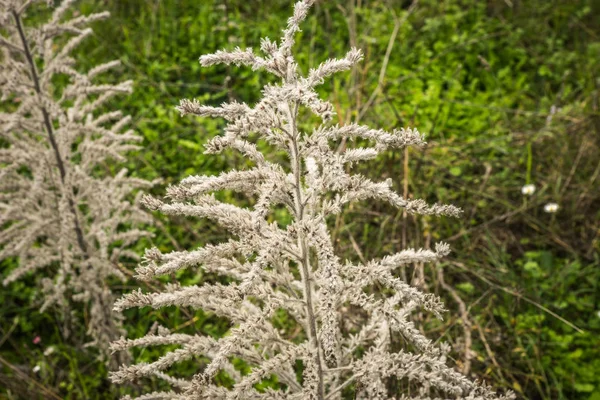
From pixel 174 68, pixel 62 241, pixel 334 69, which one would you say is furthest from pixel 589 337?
pixel 174 68

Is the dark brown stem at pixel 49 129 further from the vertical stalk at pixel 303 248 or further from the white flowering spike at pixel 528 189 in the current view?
the white flowering spike at pixel 528 189

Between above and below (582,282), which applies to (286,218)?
above

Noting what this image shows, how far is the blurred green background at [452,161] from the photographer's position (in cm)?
316

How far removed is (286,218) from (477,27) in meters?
3.53

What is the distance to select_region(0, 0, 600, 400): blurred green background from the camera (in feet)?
10.4

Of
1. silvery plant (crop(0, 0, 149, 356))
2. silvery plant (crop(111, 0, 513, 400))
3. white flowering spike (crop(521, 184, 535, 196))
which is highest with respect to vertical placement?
white flowering spike (crop(521, 184, 535, 196))

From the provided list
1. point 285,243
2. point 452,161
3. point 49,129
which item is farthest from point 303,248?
point 452,161

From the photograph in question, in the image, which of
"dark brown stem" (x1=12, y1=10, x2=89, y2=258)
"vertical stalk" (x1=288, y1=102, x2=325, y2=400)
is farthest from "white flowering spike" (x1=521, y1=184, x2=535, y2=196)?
"dark brown stem" (x1=12, y1=10, x2=89, y2=258)

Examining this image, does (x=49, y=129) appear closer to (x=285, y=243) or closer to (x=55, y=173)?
(x=55, y=173)

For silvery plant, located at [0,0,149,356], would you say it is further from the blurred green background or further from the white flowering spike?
the white flowering spike

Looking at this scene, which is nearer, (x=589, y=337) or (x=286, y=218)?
(x=589, y=337)

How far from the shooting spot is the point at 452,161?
14.5ft

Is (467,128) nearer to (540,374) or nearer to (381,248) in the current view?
(381,248)

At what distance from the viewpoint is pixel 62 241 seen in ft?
9.25
